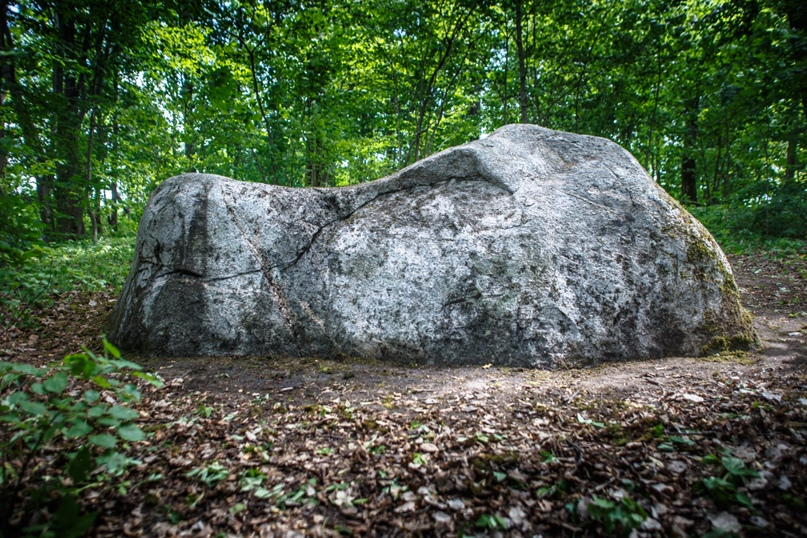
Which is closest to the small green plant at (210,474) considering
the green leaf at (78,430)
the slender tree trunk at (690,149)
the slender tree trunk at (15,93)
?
the green leaf at (78,430)

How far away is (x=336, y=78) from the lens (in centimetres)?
1051

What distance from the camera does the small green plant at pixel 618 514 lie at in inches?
69.3

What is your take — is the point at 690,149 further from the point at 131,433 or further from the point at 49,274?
the point at 49,274

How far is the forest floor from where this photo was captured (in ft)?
6.22

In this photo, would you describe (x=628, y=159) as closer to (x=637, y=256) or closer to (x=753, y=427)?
(x=637, y=256)

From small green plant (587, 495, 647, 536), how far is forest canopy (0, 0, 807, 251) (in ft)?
23.3

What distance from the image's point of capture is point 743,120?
11.2 m

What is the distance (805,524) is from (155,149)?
47.2ft

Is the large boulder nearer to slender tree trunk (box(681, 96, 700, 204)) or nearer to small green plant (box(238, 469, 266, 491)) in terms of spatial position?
small green plant (box(238, 469, 266, 491))

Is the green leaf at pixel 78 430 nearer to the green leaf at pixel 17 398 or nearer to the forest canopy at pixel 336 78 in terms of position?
the green leaf at pixel 17 398

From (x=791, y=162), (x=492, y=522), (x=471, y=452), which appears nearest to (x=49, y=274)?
(x=471, y=452)

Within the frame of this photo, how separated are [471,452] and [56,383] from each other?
7.80 ft

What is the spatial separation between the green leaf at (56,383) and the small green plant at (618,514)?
8.77ft

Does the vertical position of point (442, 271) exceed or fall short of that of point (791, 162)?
it falls short
